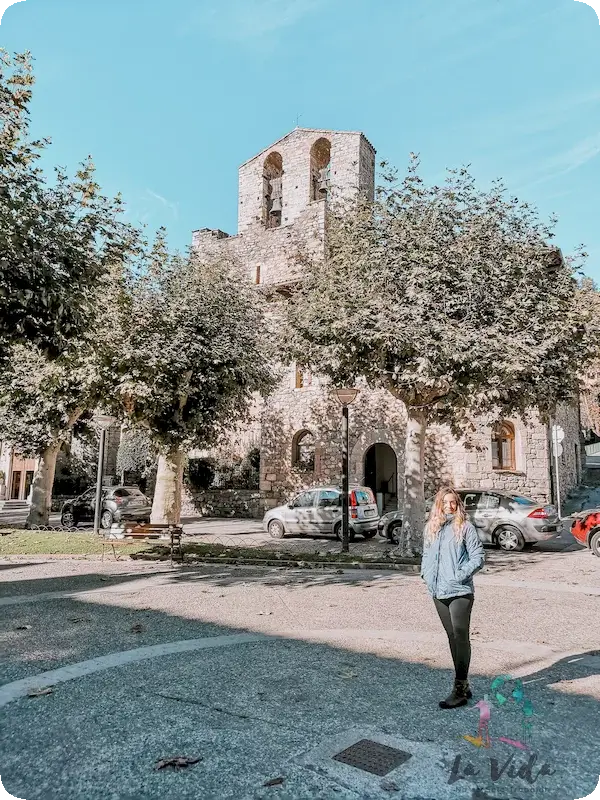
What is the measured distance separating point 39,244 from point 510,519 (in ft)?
40.3

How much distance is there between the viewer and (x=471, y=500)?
51.2 ft

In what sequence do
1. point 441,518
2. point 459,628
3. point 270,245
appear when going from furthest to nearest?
1. point 270,245
2. point 441,518
3. point 459,628

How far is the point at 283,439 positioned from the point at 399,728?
72.1 ft

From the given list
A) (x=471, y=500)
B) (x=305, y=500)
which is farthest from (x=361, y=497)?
(x=471, y=500)

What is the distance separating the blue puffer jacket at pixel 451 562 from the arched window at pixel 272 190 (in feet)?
82.0

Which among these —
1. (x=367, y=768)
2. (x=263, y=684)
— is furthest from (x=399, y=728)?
→ (x=263, y=684)

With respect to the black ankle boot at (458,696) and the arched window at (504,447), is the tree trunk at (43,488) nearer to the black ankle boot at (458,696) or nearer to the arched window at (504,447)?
the arched window at (504,447)

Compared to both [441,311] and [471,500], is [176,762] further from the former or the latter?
[471,500]

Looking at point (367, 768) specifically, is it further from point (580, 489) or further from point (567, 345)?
point (580, 489)

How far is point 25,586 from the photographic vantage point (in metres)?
9.48

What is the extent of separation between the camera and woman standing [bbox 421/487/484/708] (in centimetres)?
434

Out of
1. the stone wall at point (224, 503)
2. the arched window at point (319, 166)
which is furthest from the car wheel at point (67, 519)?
the arched window at point (319, 166)

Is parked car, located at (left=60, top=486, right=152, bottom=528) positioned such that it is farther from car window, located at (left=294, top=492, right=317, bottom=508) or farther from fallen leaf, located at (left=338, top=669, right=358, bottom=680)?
fallen leaf, located at (left=338, top=669, right=358, bottom=680)

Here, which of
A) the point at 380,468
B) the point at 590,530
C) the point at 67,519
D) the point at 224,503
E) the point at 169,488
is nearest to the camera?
the point at 590,530
